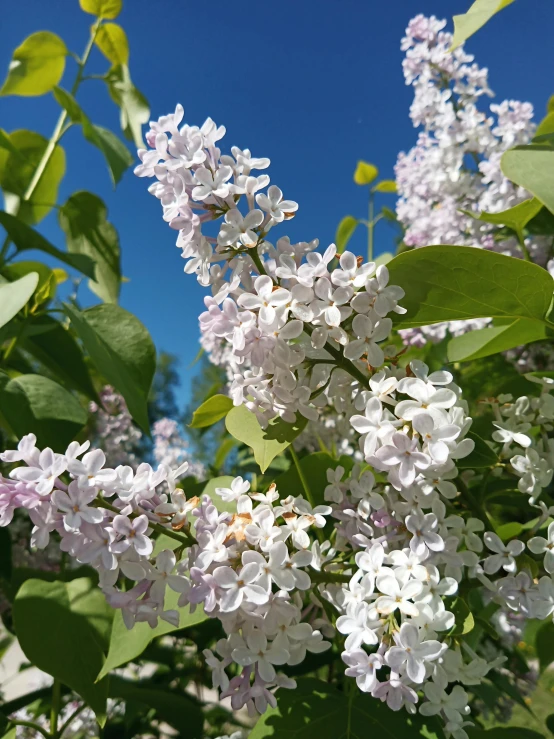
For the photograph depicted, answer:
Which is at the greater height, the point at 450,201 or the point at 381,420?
the point at 450,201

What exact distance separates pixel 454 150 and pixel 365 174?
0.51 m

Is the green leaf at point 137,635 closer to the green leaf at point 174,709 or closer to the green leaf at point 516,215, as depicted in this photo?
the green leaf at point 174,709

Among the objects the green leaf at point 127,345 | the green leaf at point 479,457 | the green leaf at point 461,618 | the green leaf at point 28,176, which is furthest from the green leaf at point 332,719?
the green leaf at point 28,176

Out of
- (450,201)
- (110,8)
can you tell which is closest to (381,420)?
(450,201)

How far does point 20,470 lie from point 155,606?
124 mm

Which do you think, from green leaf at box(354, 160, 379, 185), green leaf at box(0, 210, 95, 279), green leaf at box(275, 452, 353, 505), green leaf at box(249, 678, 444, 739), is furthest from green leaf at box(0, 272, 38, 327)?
green leaf at box(354, 160, 379, 185)

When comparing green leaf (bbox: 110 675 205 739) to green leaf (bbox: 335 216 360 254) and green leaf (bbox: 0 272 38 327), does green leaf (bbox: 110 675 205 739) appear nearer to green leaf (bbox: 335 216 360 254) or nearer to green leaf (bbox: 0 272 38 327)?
green leaf (bbox: 0 272 38 327)

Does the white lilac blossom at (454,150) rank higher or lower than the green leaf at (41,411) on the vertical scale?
higher

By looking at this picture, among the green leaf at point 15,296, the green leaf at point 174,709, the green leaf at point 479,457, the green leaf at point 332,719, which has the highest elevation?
the green leaf at point 15,296

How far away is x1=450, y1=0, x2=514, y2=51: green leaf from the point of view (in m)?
0.47

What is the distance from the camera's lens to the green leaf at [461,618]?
41 cm

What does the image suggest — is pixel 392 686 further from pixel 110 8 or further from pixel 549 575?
pixel 110 8

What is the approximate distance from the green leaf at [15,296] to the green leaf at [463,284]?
336 mm

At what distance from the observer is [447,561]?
0.41m
